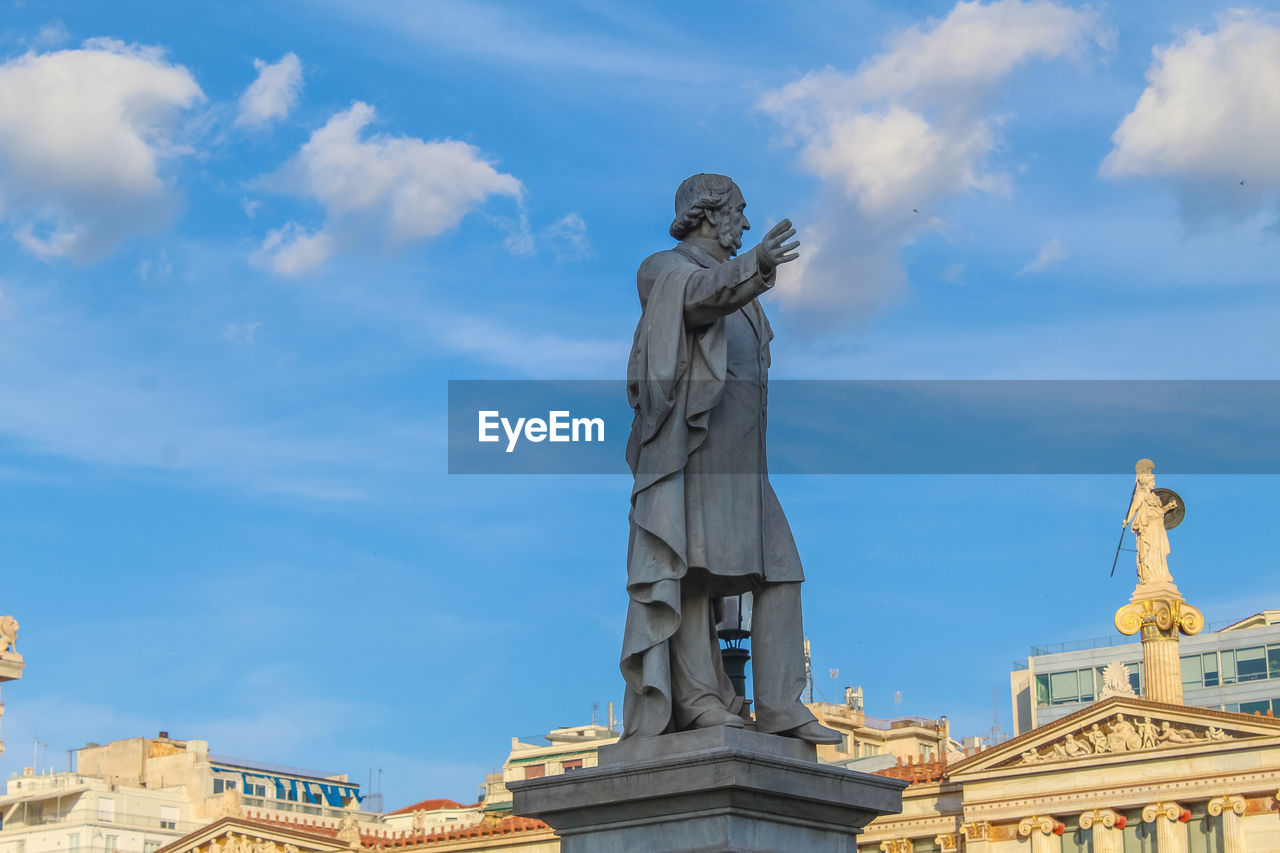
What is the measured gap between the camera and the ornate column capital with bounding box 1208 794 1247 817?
6119cm

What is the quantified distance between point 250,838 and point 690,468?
70.0 metres

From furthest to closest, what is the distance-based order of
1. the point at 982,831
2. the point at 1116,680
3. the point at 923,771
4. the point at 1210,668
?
the point at 1210,668 < the point at 1116,680 < the point at 923,771 < the point at 982,831

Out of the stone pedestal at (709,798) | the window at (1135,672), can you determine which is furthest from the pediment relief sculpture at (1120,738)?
the stone pedestal at (709,798)

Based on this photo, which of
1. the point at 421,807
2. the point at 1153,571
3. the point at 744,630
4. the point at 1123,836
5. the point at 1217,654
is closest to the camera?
the point at 744,630

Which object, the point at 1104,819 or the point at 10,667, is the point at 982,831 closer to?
the point at 1104,819

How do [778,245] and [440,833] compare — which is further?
[440,833]

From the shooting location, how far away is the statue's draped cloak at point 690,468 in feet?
38.0

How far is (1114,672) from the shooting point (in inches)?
3073

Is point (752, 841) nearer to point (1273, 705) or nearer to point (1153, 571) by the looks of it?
point (1153, 571)

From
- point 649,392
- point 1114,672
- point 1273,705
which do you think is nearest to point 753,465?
point 649,392

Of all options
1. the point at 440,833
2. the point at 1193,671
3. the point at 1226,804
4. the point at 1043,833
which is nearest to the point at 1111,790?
the point at 1043,833

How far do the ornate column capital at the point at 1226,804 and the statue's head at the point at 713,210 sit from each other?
5291cm

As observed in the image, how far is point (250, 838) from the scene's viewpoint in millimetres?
78500

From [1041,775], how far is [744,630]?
2132 inches
